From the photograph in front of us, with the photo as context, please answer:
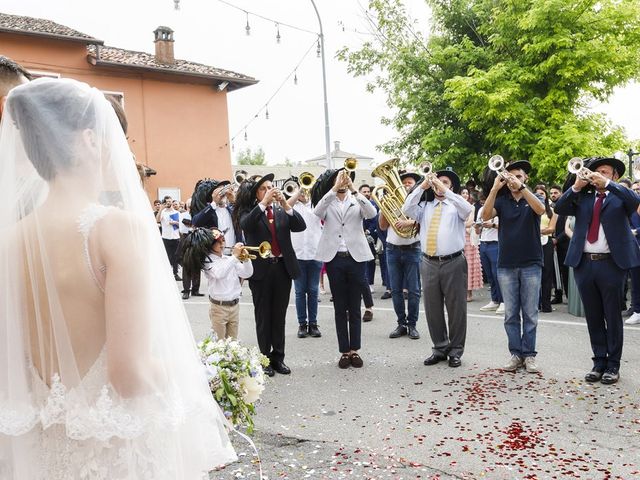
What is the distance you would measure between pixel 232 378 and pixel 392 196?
560 centimetres

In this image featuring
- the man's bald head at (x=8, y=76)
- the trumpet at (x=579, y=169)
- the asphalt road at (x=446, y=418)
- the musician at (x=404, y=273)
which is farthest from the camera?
the musician at (x=404, y=273)

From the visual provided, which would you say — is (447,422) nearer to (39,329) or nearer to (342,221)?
(342,221)

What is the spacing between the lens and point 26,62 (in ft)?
80.9

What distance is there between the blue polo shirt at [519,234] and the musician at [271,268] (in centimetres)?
228

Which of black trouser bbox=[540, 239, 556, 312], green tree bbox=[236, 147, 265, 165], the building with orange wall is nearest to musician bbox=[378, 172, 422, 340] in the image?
black trouser bbox=[540, 239, 556, 312]

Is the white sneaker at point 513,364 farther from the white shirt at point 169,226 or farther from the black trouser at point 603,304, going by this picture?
the white shirt at point 169,226

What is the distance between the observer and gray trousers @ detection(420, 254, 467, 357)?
7.01 metres

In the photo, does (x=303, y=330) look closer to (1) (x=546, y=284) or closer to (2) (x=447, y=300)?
(2) (x=447, y=300)

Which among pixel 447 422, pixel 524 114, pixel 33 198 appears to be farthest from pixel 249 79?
pixel 33 198

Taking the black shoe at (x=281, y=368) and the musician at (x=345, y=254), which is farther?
the musician at (x=345, y=254)

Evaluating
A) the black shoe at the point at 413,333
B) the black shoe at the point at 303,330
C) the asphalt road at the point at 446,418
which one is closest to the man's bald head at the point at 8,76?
the asphalt road at the point at 446,418

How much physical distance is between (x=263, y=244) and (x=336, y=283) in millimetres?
982

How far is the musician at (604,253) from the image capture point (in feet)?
19.8

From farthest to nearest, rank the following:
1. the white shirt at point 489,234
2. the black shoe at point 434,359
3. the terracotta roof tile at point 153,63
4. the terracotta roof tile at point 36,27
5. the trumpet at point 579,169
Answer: the terracotta roof tile at point 153,63 → the terracotta roof tile at point 36,27 → the white shirt at point 489,234 → the black shoe at point 434,359 → the trumpet at point 579,169
